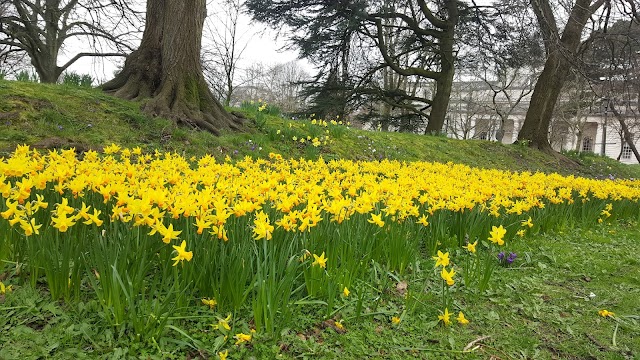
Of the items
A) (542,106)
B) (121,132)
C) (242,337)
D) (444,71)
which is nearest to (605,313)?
(242,337)

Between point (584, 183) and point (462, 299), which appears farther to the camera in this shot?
point (584, 183)

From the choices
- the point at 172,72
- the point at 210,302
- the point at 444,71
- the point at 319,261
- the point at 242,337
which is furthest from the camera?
the point at 444,71

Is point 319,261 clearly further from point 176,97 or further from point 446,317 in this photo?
point 176,97

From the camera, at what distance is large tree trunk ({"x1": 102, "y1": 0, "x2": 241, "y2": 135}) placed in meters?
6.04

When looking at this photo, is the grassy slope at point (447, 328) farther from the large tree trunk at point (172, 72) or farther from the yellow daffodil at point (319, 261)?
the large tree trunk at point (172, 72)

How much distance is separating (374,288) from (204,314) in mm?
913

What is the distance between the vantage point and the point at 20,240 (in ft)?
5.85

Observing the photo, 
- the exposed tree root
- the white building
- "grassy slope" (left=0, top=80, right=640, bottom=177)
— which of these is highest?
the white building

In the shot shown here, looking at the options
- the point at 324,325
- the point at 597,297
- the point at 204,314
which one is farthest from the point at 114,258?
the point at 597,297

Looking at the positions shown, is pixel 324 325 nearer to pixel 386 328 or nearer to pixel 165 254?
pixel 386 328

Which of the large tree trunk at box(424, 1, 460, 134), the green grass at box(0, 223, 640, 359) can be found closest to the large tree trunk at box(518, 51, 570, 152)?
the large tree trunk at box(424, 1, 460, 134)

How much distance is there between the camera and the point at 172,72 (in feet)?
19.9

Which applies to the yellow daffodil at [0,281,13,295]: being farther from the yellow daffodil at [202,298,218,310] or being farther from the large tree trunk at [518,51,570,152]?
the large tree trunk at [518,51,570,152]

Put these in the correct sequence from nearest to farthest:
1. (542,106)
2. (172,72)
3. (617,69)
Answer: (172,72)
(617,69)
(542,106)
